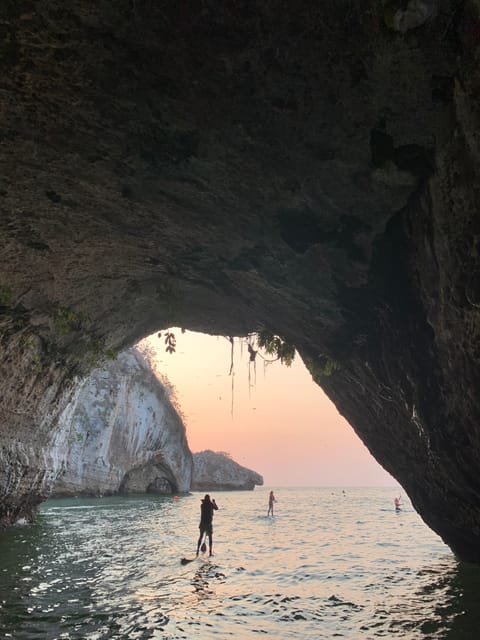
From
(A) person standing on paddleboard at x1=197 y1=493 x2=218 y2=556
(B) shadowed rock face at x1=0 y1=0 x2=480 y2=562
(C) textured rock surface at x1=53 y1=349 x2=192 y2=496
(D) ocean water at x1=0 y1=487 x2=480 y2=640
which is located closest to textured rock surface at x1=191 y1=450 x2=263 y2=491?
(C) textured rock surface at x1=53 y1=349 x2=192 y2=496

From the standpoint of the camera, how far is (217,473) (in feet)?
251

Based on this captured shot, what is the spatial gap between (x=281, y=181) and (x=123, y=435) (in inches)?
1602

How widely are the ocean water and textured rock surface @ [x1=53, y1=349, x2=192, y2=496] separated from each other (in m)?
26.4

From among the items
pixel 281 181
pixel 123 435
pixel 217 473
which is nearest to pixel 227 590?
pixel 281 181

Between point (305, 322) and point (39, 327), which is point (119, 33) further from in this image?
point (39, 327)

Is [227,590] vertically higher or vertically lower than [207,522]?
lower

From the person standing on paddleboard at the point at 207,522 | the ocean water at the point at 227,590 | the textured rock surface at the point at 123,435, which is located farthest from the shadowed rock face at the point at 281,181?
the textured rock surface at the point at 123,435

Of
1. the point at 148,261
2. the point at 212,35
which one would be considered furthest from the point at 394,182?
the point at 148,261

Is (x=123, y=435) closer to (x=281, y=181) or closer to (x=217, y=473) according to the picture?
(x=217, y=473)

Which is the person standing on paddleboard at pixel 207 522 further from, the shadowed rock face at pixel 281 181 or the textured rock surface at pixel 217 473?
the textured rock surface at pixel 217 473

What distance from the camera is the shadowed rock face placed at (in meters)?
4.17

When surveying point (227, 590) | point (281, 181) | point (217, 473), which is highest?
point (281, 181)

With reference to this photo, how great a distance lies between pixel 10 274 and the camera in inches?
328

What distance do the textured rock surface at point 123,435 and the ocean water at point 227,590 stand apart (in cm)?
2636
